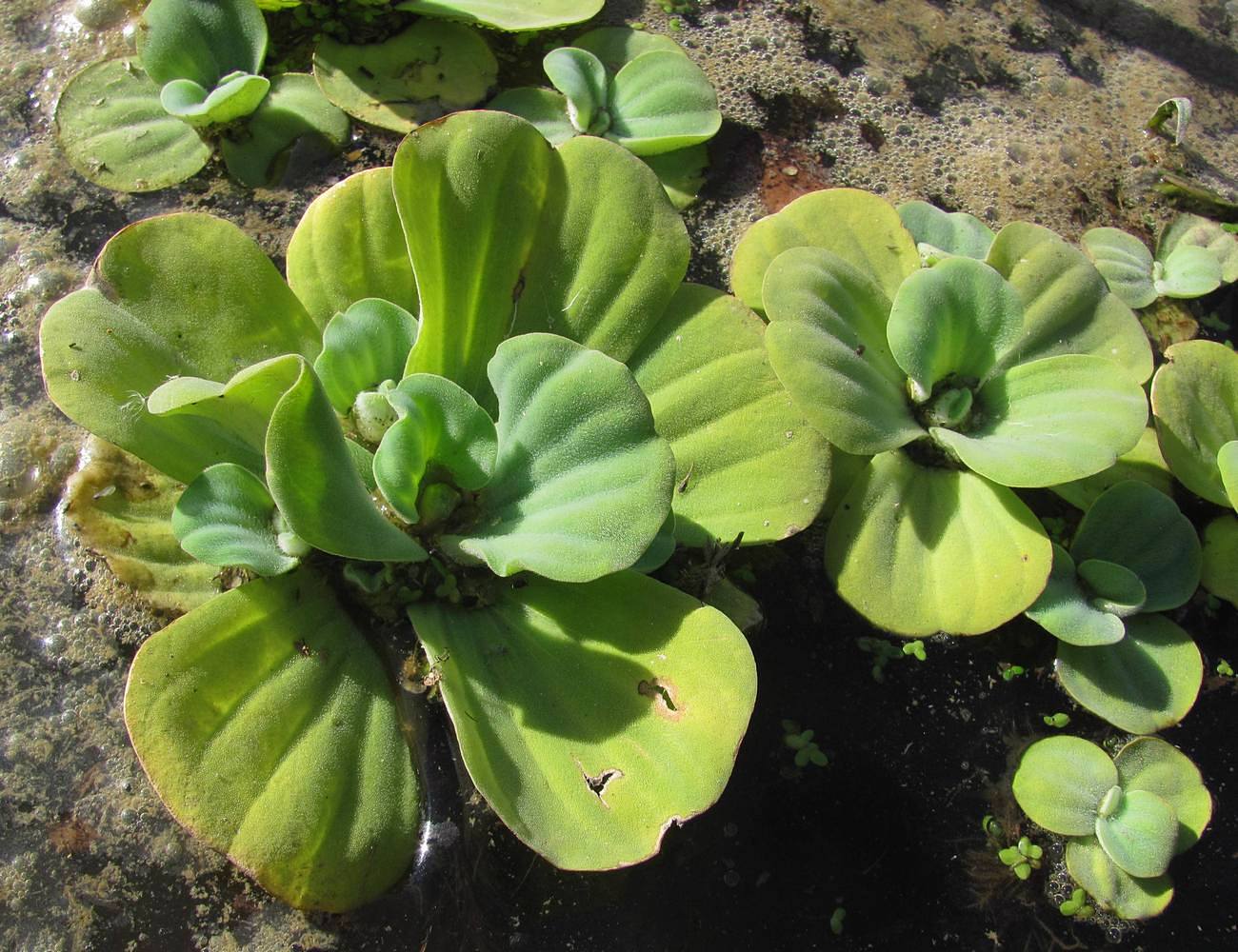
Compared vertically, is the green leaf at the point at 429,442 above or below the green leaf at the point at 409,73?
below

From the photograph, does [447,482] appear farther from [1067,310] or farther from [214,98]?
Result: [1067,310]

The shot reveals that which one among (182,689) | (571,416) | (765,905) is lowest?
(765,905)

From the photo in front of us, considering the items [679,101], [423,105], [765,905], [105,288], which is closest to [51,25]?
[423,105]

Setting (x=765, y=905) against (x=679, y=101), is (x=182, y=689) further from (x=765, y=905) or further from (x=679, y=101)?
(x=679, y=101)

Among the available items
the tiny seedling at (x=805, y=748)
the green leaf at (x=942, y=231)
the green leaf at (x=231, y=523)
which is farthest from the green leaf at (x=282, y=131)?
the tiny seedling at (x=805, y=748)

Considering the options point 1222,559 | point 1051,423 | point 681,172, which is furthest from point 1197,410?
point 681,172

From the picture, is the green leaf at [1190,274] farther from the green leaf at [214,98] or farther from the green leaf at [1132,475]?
the green leaf at [214,98]

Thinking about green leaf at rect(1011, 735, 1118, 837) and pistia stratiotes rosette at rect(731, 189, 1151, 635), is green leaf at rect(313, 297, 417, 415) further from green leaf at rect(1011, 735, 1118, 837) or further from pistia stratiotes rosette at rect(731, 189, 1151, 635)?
green leaf at rect(1011, 735, 1118, 837)
